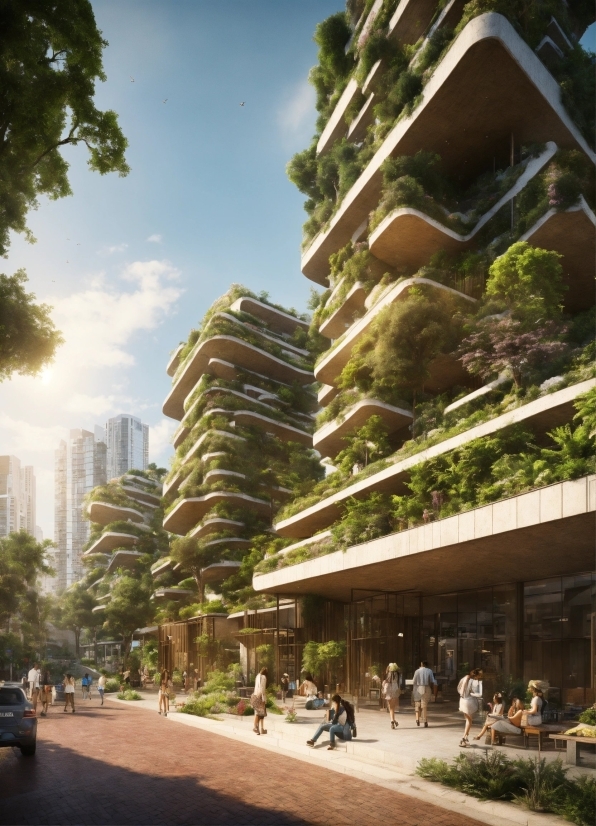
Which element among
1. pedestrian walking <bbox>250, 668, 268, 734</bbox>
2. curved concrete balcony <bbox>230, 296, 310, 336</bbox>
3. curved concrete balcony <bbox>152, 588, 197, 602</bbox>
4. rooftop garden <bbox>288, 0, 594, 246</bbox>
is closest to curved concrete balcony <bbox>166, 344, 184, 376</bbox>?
curved concrete balcony <bbox>230, 296, 310, 336</bbox>

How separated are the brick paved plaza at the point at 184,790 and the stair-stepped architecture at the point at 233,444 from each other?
123 feet

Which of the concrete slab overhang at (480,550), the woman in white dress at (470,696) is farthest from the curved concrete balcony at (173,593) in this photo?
the woman in white dress at (470,696)

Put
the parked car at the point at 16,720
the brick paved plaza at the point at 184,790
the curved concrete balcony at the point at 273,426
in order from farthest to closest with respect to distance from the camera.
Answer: the curved concrete balcony at the point at 273,426 < the parked car at the point at 16,720 < the brick paved plaza at the point at 184,790

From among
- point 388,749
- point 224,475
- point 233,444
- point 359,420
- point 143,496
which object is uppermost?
point 359,420

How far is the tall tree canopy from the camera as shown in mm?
12430

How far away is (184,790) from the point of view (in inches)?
428

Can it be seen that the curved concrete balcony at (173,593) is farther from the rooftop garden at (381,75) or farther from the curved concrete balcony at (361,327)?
the rooftop garden at (381,75)

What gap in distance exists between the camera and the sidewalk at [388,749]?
9.77m

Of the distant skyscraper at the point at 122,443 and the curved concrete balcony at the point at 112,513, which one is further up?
the distant skyscraper at the point at 122,443

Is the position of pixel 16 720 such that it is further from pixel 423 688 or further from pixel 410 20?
pixel 410 20

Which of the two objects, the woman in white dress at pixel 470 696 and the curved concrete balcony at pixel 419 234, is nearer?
the woman in white dress at pixel 470 696

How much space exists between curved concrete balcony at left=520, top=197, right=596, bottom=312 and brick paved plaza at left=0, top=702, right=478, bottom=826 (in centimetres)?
2041

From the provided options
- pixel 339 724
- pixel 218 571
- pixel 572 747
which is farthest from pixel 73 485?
pixel 572 747

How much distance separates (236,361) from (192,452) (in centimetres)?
925
